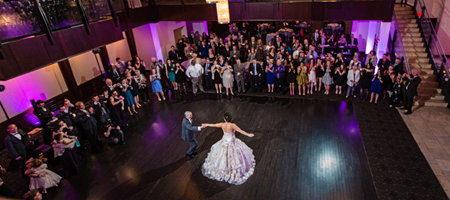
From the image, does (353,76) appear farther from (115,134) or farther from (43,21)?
(43,21)

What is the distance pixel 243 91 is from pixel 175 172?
452 cm

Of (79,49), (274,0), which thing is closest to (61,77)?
(79,49)

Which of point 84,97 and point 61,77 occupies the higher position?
point 61,77

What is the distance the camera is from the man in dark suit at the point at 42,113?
674cm

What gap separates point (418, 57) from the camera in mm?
8602

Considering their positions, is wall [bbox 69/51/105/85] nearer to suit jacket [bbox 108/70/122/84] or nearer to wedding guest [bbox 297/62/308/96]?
suit jacket [bbox 108/70/122/84]

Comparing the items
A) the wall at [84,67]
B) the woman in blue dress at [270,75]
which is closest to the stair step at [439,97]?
the woman in blue dress at [270,75]

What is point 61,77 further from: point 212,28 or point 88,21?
point 212,28

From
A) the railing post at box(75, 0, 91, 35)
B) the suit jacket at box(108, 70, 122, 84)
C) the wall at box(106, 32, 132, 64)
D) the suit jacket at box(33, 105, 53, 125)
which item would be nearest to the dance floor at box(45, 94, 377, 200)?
the suit jacket at box(33, 105, 53, 125)

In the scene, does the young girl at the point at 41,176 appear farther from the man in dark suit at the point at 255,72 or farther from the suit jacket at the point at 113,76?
the man in dark suit at the point at 255,72

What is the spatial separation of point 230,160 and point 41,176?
12.8 feet

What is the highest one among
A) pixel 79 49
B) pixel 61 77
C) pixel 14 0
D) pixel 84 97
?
pixel 14 0

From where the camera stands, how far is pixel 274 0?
1030 centimetres

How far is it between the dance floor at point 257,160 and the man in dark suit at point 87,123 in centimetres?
55
